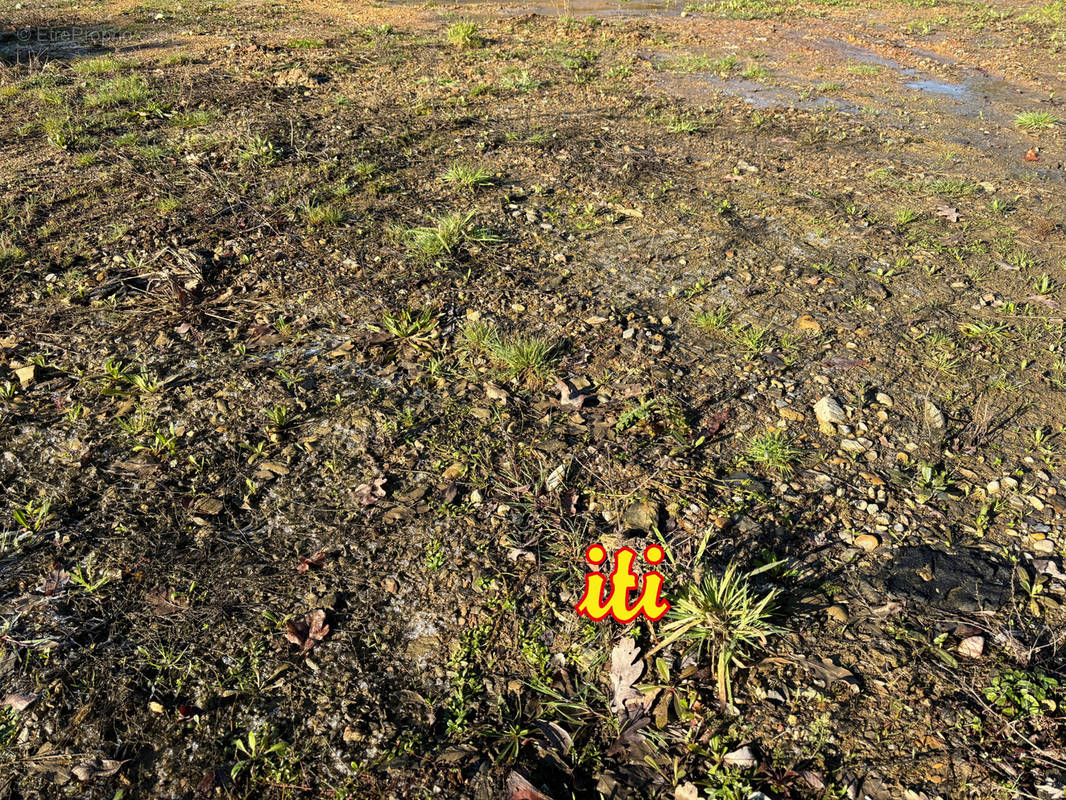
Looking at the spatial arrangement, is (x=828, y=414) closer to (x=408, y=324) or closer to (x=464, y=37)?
(x=408, y=324)

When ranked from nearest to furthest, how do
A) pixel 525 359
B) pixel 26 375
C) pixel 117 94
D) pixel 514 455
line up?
pixel 514 455, pixel 26 375, pixel 525 359, pixel 117 94

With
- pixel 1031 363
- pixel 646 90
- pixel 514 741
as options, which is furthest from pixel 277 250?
pixel 646 90

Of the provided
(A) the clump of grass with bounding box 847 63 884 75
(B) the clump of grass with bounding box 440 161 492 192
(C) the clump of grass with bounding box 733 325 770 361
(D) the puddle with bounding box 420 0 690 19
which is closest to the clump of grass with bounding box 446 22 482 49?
(D) the puddle with bounding box 420 0 690 19

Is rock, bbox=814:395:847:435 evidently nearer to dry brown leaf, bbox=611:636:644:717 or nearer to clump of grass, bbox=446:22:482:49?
dry brown leaf, bbox=611:636:644:717

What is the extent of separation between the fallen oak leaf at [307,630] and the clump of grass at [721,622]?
4.23 feet

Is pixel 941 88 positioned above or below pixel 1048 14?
below

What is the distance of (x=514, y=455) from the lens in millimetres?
3189

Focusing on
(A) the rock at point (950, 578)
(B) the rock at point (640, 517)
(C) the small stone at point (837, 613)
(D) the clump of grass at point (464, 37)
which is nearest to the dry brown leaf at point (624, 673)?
(B) the rock at point (640, 517)

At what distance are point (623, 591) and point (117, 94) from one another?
8057 millimetres

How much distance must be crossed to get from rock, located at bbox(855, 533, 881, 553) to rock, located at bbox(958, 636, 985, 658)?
480mm

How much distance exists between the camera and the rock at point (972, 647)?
2340 mm

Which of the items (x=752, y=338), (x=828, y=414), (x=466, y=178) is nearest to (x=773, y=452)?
(x=828, y=414)

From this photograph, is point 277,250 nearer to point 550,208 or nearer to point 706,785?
point 550,208

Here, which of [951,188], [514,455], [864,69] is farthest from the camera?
[864,69]
